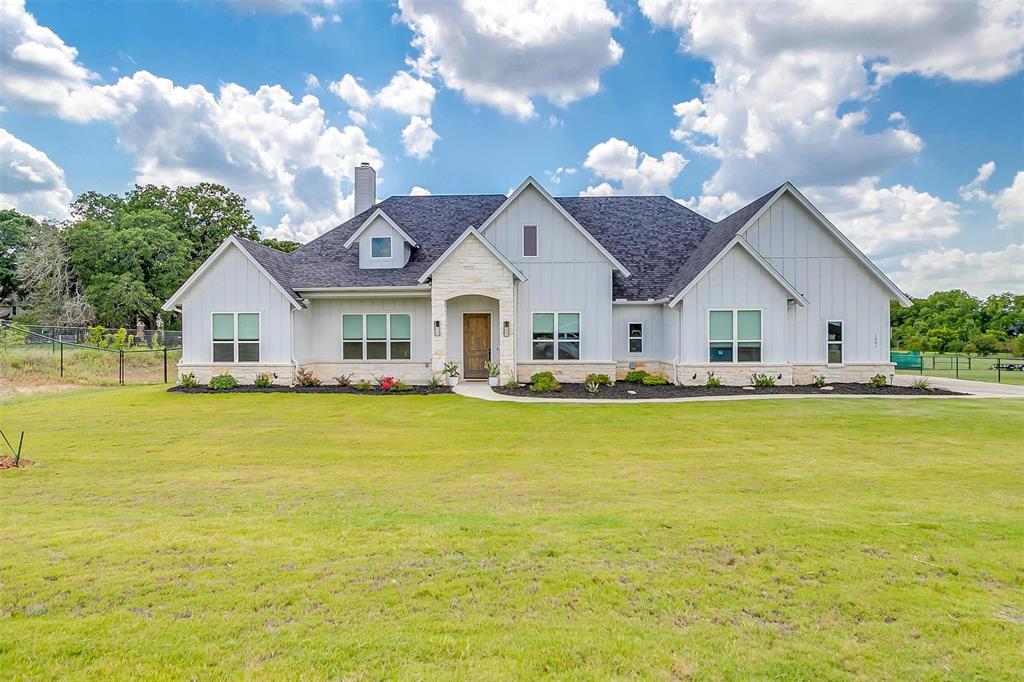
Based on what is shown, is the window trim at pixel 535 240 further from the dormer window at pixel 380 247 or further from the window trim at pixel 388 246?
the dormer window at pixel 380 247

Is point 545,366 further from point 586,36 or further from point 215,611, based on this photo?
point 215,611

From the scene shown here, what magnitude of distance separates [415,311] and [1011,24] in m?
21.6

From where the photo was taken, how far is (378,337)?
19.2m

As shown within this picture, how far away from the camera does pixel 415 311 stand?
1912 centimetres

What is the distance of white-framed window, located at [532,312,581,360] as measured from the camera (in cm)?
1850

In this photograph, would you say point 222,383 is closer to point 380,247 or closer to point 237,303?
point 237,303

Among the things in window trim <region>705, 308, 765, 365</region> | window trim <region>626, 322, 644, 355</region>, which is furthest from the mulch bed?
window trim <region>705, 308, 765, 365</region>

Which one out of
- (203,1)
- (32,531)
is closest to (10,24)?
(203,1)

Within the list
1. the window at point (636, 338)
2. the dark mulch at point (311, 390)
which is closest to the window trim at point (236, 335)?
the dark mulch at point (311, 390)

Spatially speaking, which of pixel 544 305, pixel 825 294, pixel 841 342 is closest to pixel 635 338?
pixel 544 305

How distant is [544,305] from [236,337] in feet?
37.1

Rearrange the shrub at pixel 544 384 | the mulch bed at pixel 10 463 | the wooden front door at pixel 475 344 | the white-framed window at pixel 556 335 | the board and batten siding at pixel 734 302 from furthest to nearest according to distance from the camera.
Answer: the wooden front door at pixel 475 344, the white-framed window at pixel 556 335, the board and batten siding at pixel 734 302, the shrub at pixel 544 384, the mulch bed at pixel 10 463

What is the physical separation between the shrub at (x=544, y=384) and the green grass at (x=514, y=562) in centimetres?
757

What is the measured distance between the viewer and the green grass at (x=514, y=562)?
300cm
